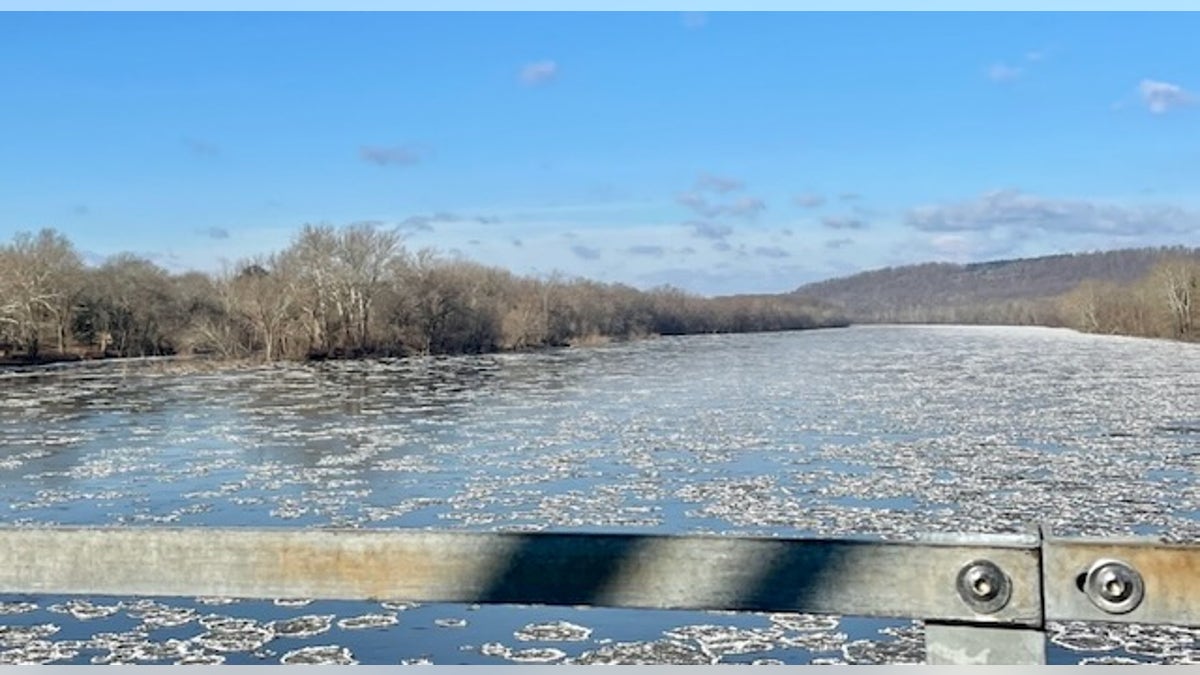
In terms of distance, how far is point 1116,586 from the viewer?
1805mm

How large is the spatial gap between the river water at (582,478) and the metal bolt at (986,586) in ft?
15.3

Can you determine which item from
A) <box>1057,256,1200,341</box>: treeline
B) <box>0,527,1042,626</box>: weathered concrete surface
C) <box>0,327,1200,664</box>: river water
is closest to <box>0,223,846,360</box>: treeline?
<box>0,327,1200,664</box>: river water

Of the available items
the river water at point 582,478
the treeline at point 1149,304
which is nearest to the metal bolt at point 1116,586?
the river water at point 582,478

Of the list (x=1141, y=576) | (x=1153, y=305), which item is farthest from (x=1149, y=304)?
(x=1141, y=576)

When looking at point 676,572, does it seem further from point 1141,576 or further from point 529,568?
point 1141,576

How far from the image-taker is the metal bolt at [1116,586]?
180cm

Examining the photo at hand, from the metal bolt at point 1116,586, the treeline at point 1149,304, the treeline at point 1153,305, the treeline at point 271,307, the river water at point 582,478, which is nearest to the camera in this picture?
the metal bolt at point 1116,586

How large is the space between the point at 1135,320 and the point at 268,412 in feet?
266

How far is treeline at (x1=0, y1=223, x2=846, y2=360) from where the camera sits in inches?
2165

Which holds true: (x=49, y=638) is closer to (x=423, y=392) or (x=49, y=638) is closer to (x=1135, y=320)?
(x=423, y=392)

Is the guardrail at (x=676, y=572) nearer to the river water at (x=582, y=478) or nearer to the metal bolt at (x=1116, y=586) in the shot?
the metal bolt at (x=1116, y=586)

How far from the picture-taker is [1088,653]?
251 inches

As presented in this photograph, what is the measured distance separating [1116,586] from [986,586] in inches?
8.1

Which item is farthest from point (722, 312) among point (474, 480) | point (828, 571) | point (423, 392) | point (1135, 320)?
point (828, 571)
